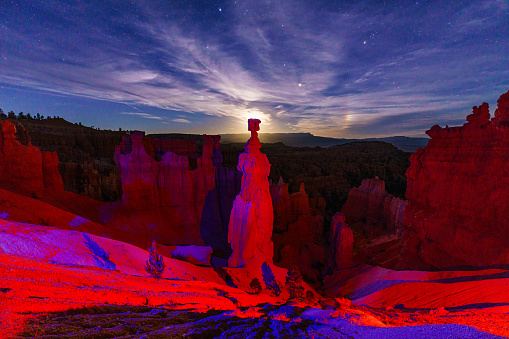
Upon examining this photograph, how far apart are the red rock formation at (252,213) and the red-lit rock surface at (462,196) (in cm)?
788

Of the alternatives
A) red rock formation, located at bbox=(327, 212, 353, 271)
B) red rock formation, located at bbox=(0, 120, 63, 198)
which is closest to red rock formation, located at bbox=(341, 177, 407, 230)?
red rock formation, located at bbox=(327, 212, 353, 271)

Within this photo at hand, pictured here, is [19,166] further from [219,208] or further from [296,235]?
[296,235]

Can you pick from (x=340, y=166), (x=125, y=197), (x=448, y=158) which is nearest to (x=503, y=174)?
(x=448, y=158)

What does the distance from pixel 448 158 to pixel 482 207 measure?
2679mm

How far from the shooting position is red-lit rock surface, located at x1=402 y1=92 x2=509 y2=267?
28.7ft

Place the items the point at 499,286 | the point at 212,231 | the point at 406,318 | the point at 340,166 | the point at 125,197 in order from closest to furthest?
the point at 406,318, the point at 499,286, the point at 125,197, the point at 212,231, the point at 340,166

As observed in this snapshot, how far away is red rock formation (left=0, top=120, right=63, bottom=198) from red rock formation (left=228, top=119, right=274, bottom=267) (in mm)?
13279

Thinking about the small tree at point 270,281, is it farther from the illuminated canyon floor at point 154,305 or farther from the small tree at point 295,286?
the illuminated canyon floor at point 154,305

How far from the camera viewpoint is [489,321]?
17.6 ft

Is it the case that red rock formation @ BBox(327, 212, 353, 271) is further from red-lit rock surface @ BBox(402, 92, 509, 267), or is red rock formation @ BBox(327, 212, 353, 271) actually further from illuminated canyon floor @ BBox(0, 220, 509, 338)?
illuminated canyon floor @ BBox(0, 220, 509, 338)

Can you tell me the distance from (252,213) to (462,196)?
9349 mm

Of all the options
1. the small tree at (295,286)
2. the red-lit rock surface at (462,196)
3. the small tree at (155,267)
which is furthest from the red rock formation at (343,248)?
the small tree at (155,267)

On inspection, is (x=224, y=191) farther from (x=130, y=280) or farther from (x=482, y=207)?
(x=482, y=207)

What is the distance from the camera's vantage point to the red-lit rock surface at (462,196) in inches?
344
